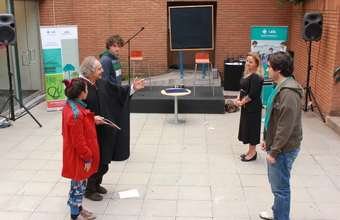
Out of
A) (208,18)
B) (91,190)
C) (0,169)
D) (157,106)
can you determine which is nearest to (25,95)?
(157,106)

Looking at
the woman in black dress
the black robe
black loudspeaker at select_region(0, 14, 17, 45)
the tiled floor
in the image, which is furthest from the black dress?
black loudspeaker at select_region(0, 14, 17, 45)

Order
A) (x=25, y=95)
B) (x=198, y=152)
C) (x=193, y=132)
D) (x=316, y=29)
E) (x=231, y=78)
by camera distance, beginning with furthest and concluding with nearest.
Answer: (x=231, y=78) < (x=25, y=95) < (x=316, y=29) < (x=193, y=132) < (x=198, y=152)

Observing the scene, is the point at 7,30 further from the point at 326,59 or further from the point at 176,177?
the point at 326,59

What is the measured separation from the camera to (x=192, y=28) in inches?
390

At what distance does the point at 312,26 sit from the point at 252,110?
3335mm

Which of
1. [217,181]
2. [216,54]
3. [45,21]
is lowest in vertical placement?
[217,181]

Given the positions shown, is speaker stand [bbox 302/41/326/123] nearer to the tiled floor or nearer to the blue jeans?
the tiled floor

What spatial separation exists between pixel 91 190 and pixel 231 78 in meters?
6.77

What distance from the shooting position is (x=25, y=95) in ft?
31.0

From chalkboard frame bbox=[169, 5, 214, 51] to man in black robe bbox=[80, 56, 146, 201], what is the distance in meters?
5.70

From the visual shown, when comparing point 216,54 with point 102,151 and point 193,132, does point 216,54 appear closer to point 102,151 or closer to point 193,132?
point 193,132

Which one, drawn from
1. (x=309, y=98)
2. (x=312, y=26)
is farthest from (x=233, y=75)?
(x=312, y=26)

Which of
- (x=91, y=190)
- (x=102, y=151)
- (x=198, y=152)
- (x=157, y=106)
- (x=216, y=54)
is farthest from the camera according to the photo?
(x=216, y=54)

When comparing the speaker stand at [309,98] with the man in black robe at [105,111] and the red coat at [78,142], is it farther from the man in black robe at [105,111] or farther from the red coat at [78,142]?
the red coat at [78,142]
